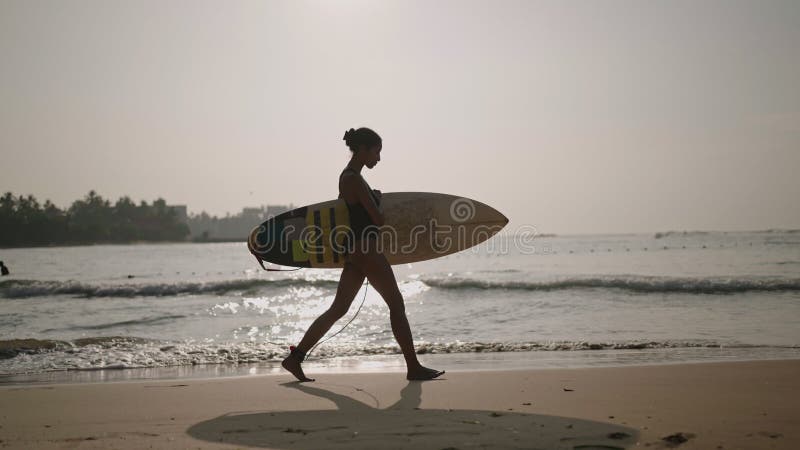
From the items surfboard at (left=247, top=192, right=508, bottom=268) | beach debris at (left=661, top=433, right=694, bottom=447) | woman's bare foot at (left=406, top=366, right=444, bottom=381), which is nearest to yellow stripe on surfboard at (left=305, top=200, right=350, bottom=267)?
surfboard at (left=247, top=192, right=508, bottom=268)

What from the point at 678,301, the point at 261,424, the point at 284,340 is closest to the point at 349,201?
the point at 261,424

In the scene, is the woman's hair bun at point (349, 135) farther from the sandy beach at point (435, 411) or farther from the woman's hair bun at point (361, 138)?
the sandy beach at point (435, 411)

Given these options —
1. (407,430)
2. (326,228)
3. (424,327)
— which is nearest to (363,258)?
(326,228)

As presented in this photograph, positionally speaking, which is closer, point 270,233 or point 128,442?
point 128,442

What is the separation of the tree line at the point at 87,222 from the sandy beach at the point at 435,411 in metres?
105


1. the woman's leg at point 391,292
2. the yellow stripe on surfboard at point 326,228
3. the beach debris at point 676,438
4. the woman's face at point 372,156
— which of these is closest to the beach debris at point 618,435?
the beach debris at point 676,438

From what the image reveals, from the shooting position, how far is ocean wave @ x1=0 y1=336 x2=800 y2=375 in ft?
22.6

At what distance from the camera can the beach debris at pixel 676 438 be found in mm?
3008

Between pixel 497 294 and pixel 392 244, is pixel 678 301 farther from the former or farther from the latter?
pixel 392 244

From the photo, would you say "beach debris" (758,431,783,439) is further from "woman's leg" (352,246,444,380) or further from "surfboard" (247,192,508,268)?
"surfboard" (247,192,508,268)

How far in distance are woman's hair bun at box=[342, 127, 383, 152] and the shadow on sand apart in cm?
190

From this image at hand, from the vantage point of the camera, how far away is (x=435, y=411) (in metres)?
3.86

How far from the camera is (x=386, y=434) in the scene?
10.8 ft

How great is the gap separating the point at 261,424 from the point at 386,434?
2.48 feet
